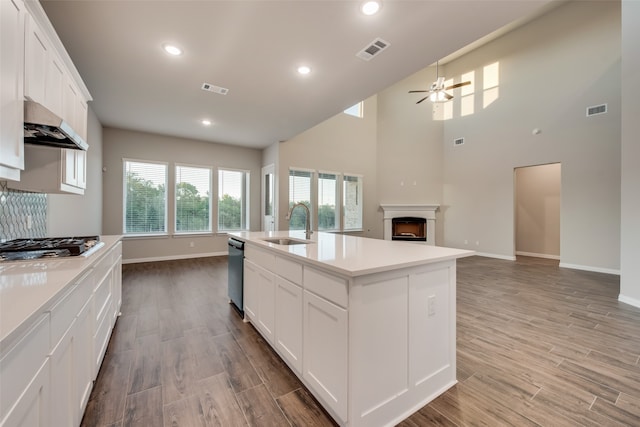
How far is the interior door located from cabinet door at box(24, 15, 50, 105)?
187 inches

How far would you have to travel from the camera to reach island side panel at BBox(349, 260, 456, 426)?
1.35 meters

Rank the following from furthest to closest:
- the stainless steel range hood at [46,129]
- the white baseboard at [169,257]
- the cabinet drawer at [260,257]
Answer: the white baseboard at [169,257]
the cabinet drawer at [260,257]
the stainless steel range hood at [46,129]

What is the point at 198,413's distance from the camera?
1.57 meters

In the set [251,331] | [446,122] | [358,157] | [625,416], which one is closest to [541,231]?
[446,122]

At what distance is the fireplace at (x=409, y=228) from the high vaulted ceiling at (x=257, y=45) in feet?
15.5

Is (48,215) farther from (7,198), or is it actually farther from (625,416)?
(625,416)

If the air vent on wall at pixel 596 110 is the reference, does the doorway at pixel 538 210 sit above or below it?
below

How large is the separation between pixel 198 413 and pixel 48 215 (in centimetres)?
275

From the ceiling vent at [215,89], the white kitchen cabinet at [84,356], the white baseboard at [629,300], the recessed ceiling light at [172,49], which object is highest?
the ceiling vent at [215,89]

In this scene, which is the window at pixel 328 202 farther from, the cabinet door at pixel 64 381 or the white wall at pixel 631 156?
the cabinet door at pixel 64 381

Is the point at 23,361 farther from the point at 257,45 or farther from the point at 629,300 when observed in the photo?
the point at 629,300

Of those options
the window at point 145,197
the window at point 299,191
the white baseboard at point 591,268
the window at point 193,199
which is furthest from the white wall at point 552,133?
the window at point 145,197

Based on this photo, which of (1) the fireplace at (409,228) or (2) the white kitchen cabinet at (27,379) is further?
(1) the fireplace at (409,228)

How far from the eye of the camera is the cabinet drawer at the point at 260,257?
2.22 meters
